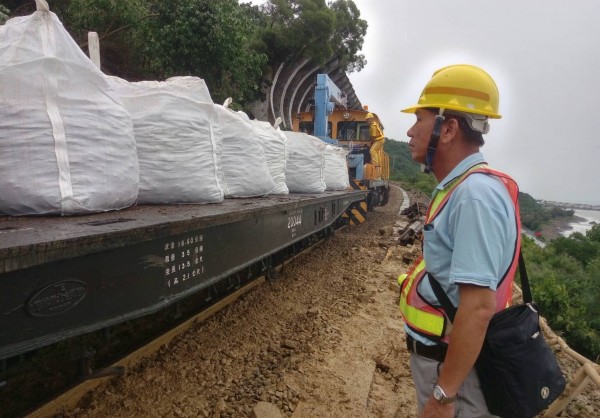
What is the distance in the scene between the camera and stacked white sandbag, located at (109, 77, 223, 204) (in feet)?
7.93

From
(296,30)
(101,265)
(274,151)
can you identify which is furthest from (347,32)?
(101,265)

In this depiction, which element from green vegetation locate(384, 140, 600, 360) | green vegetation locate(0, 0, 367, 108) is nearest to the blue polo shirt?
green vegetation locate(384, 140, 600, 360)

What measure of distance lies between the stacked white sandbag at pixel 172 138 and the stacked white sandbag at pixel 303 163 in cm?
231

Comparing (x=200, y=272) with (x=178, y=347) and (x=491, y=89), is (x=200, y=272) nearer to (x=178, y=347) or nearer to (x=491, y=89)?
(x=178, y=347)

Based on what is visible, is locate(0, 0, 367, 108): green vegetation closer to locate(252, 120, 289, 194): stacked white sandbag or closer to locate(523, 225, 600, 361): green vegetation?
locate(252, 120, 289, 194): stacked white sandbag

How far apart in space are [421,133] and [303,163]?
12.6 ft

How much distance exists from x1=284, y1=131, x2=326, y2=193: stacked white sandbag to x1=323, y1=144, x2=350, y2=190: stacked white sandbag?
633mm

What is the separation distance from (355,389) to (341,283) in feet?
7.50

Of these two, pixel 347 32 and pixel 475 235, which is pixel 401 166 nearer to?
pixel 347 32

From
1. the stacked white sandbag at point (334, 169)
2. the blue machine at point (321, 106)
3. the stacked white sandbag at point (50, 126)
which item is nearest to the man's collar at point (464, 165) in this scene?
the stacked white sandbag at point (50, 126)

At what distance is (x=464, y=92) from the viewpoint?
129 cm

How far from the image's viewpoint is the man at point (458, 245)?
1.10m

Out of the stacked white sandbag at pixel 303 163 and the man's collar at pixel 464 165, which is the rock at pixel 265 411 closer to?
the man's collar at pixel 464 165

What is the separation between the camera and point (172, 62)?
28.7ft
